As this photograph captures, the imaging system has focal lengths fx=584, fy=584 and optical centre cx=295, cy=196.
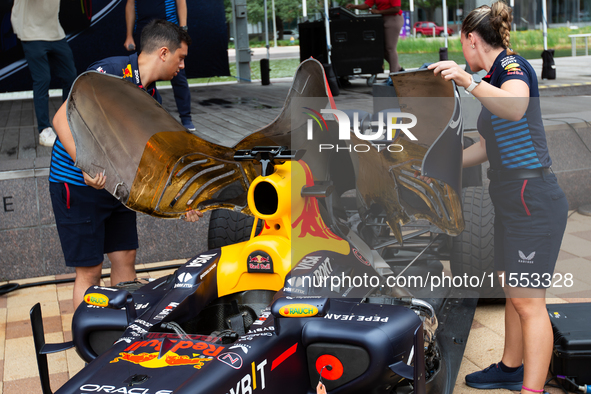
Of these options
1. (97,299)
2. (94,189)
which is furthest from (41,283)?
(97,299)

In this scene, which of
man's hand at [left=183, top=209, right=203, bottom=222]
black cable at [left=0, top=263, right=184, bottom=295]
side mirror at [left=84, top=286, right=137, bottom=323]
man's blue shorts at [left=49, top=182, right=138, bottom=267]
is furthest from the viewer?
black cable at [left=0, top=263, right=184, bottom=295]

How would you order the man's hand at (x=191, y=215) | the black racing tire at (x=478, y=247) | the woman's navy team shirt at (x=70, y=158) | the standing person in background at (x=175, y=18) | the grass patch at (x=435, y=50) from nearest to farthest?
the man's hand at (x=191, y=215)
the woman's navy team shirt at (x=70, y=158)
the black racing tire at (x=478, y=247)
the standing person in background at (x=175, y=18)
the grass patch at (x=435, y=50)

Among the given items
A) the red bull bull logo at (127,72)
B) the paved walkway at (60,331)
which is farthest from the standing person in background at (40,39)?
the red bull bull logo at (127,72)

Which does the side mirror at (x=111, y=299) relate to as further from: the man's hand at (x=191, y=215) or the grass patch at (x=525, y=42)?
the grass patch at (x=525, y=42)

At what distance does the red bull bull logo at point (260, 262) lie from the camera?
2717 millimetres

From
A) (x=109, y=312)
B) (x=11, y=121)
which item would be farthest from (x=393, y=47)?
(x=109, y=312)

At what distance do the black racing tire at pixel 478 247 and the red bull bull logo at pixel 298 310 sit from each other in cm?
226

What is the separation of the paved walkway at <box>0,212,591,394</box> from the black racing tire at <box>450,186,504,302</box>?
0.66 ft

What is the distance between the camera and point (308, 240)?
2.90m

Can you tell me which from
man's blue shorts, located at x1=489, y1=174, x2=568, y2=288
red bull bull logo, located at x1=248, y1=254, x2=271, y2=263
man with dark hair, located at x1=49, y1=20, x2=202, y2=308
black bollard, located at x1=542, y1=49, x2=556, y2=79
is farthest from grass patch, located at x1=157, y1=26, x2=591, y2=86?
man's blue shorts, located at x1=489, y1=174, x2=568, y2=288

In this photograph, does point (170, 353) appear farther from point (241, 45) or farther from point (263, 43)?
point (263, 43)

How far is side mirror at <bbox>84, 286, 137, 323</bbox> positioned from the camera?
2365 mm

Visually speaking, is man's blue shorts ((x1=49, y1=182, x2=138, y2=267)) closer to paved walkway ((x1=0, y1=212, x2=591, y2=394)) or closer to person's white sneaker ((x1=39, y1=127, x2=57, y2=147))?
paved walkway ((x1=0, y1=212, x2=591, y2=394))

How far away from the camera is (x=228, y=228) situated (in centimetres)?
450
